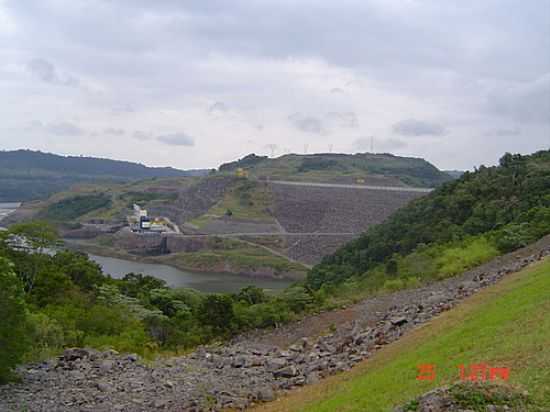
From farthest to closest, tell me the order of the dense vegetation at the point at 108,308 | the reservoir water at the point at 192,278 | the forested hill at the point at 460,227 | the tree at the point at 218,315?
the reservoir water at the point at 192,278 < the forested hill at the point at 460,227 < the tree at the point at 218,315 < the dense vegetation at the point at 108,308

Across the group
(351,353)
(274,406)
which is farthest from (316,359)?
(274,406)

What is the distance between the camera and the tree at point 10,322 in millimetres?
10352

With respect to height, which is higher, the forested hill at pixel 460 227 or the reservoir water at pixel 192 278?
the forested hill at pixel 460 227

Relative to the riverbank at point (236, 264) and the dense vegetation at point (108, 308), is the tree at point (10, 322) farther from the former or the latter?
the riverbank at point (236, 264)

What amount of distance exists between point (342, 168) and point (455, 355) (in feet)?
343

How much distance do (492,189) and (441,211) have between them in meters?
3.37

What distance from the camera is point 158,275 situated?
60.8 metres

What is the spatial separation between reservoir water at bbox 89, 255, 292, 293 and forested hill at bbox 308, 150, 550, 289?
12.6 metres

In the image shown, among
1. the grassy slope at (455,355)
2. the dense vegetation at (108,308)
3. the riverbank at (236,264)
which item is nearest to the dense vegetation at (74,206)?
the riverbank at (236,264)

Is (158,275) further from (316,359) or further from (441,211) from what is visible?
(316,359)

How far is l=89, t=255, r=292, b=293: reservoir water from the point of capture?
2088 inches

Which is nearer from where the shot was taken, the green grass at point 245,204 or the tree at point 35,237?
the tree at point 35,237

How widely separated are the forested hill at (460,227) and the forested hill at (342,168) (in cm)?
4519

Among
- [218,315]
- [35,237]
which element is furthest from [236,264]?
[218,315]
